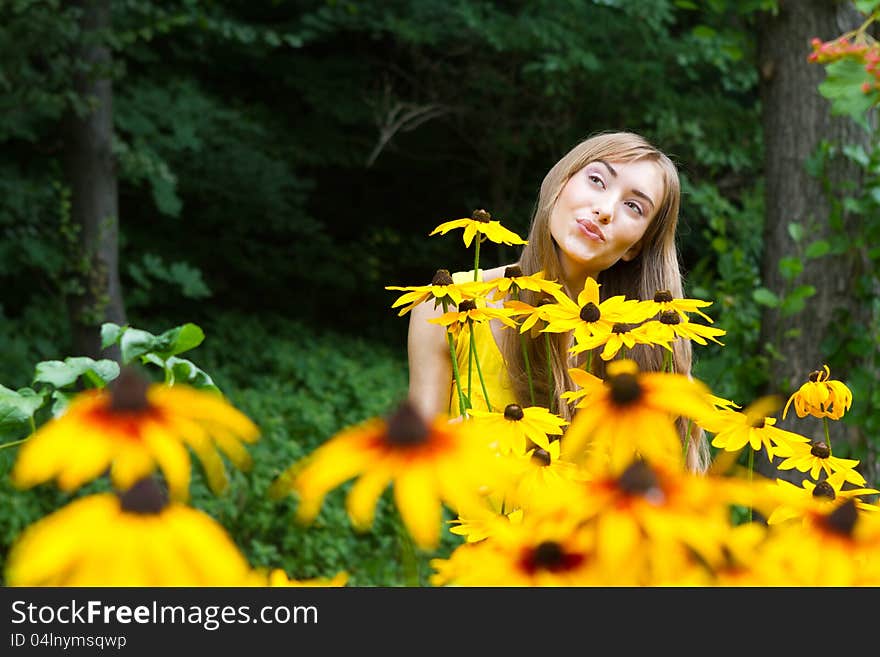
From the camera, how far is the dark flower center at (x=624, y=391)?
1.68ft

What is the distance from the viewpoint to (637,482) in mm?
418

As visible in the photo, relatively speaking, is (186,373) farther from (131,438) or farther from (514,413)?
(131,438)

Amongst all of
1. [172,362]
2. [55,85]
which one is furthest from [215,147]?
[172,362]

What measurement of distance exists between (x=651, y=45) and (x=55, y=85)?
3.52 metres

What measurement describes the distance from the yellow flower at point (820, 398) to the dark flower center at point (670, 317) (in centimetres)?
13

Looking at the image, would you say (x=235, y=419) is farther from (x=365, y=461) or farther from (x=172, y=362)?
(x=172, y=362)

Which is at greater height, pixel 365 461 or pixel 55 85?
pixel 55 85

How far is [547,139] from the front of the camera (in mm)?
7160

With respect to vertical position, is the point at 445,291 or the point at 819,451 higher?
the point at 445,291

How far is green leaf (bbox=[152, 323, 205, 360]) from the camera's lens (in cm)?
110

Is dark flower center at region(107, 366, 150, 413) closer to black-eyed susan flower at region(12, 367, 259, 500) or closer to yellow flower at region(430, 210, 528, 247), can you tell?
black-eyed susan flower at region(12, 367, 259, 500)

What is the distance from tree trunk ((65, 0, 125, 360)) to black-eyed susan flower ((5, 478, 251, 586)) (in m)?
4.26

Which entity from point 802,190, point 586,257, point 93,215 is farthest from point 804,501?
point 93,215

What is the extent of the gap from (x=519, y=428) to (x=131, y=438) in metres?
0.36
